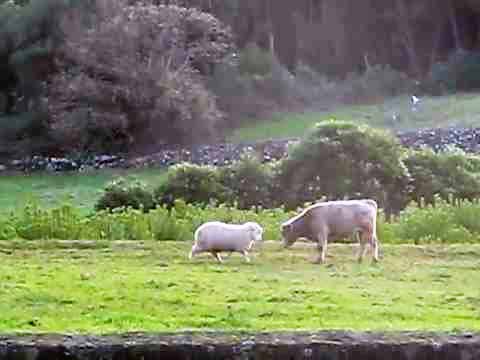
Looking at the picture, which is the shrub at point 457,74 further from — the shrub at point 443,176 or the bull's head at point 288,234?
the bull's head at point 288,234

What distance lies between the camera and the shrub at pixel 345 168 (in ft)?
84.3

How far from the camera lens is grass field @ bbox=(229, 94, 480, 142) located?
4497cm

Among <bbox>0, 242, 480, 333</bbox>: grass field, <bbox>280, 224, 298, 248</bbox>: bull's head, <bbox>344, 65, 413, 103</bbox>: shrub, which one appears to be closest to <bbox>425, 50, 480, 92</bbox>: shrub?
<bbox>344, 65, 413, 103</bbox>: shrub

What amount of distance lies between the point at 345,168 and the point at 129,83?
2118cm

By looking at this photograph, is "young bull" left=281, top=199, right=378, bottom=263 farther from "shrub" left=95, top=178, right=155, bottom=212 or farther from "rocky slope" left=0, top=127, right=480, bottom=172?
"rocky slope" left=0, top=127, right=480, bottom=172

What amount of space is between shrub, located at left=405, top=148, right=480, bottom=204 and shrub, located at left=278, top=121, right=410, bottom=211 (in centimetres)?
41

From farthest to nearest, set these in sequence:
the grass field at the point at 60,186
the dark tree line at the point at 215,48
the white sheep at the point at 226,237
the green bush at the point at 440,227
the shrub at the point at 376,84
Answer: the shrub at the point at 376,84 → the dark tree line at the point at 215,48 → the grass field at the point at 60,186 → the green bush at the point at 440,227 → the white sheep at the point at 226,237

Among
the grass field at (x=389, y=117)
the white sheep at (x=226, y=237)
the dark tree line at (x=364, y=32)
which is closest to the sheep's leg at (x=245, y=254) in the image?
the white sheep at (x=226, y=237)

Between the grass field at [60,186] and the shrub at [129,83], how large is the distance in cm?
278

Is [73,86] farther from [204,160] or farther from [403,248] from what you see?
[403,248]

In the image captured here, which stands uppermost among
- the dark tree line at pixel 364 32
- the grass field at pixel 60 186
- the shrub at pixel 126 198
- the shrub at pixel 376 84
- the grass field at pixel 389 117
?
the dark tree line at pixel 364 32

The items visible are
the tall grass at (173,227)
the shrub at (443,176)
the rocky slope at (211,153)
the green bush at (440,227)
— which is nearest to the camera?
the green bush at (440,227)

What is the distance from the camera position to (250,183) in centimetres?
2708

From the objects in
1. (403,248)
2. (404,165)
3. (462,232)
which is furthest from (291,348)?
(404,165)
